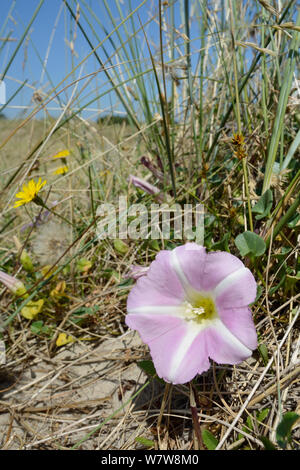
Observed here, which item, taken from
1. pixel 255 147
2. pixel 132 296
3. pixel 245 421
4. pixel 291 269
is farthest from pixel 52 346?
pixel 255 147

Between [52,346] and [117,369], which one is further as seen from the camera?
[52,346]

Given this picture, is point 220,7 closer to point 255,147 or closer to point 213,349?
point 255,147

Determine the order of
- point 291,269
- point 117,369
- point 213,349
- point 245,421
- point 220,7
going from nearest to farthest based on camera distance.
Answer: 1. point 213,349
2. point 245,421
3. point 291,269
4. point 117,369
5. point 220,7

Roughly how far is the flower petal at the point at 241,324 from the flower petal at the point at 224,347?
11 mm

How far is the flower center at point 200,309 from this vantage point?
0.91 metres

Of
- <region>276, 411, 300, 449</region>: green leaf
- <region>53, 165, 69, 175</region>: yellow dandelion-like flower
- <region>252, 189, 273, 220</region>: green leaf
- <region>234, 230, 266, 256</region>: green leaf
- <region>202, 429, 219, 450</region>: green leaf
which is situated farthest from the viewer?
<region>53, 165, 69, 175</region>: yellow dandelion-like flower

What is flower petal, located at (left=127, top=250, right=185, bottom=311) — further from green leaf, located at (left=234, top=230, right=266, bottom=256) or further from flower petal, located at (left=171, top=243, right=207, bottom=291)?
green leaf, located at (left=234, top=230, right=266, bottom=256)

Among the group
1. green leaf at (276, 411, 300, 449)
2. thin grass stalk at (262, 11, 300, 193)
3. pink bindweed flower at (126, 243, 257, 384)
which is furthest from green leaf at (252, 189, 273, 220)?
green leaf at (276, 411, 300, 449)

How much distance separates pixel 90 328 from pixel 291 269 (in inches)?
29.4

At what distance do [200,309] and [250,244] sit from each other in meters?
0.22

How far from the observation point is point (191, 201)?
1418 mm

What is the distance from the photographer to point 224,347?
2.65ft

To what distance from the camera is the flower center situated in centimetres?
91

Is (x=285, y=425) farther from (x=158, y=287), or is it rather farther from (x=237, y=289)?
(x=158, y=287)
